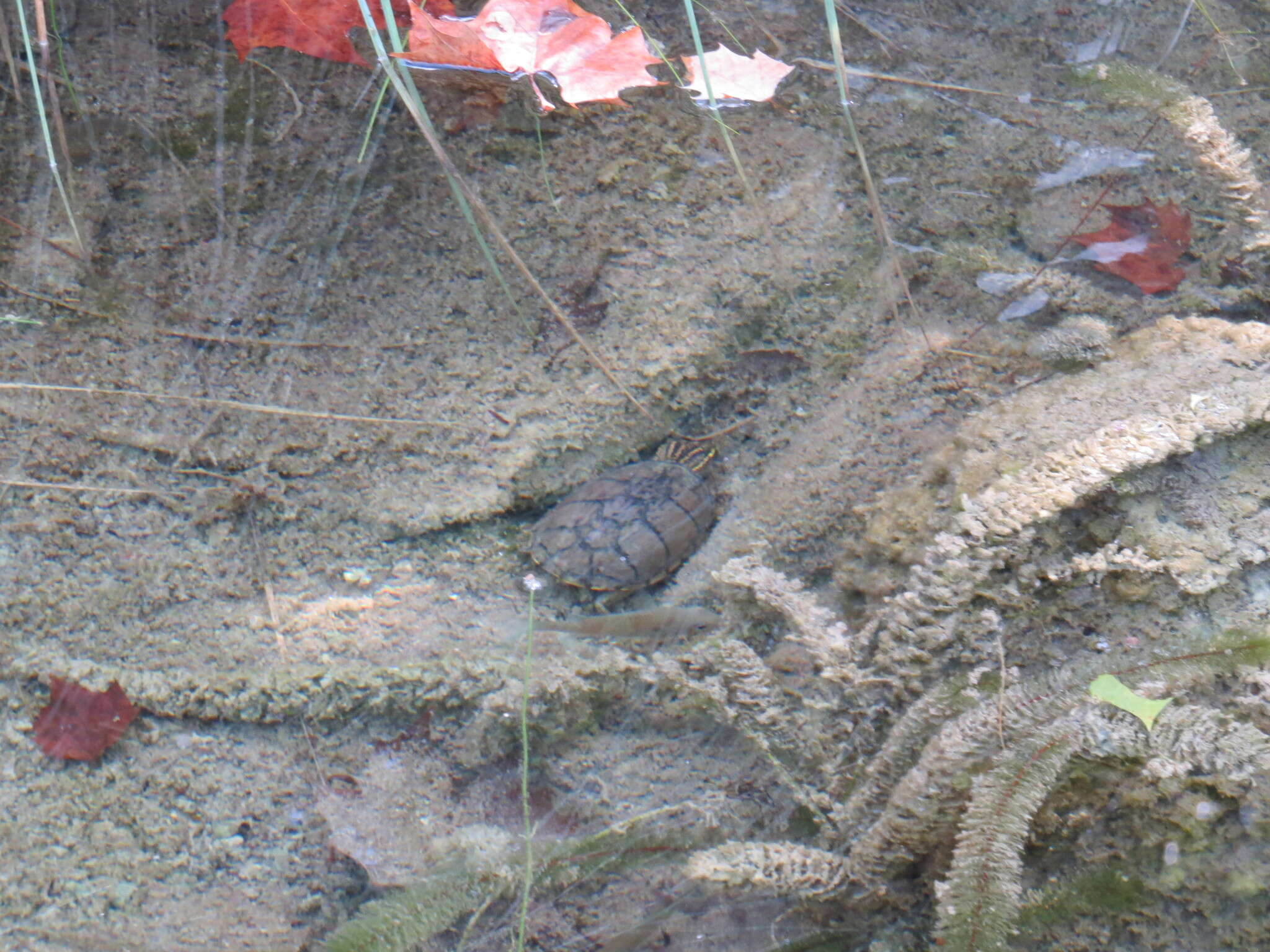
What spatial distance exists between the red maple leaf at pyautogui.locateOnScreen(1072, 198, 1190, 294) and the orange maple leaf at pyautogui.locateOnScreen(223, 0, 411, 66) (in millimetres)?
1781

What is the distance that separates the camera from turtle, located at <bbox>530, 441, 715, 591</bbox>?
7.23 feet

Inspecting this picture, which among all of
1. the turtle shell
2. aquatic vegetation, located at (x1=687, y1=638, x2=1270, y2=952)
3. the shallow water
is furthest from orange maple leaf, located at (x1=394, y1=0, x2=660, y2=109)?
aquatic vegetation, located at (x1=687, y1=638, x2=1270, y2=952)

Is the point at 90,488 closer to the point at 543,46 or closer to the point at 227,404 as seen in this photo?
the point at 227,404

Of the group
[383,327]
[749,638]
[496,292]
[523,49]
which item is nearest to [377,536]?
[383,327]

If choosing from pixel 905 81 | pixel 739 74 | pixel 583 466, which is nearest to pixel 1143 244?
pixel 905 81

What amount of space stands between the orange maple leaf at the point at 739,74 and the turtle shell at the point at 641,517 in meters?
1.00

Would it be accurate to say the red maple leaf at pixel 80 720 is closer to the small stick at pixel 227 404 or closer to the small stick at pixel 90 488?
the small stick at pixel 90 488

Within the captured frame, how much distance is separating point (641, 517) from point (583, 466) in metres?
0.20

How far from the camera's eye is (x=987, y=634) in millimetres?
1464

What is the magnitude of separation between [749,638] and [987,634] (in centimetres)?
51

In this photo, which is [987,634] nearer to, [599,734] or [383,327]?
[599,734]

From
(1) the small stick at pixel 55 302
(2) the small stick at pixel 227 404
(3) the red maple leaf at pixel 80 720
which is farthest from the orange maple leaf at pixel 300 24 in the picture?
(3) the red maple leaf at pixel 80 720

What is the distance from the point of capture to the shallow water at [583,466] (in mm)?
1456

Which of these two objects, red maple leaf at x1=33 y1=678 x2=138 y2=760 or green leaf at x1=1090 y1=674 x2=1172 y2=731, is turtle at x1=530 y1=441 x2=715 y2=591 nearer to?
red maple leaf at x1=33 y1=678 x2=138 y2=760
